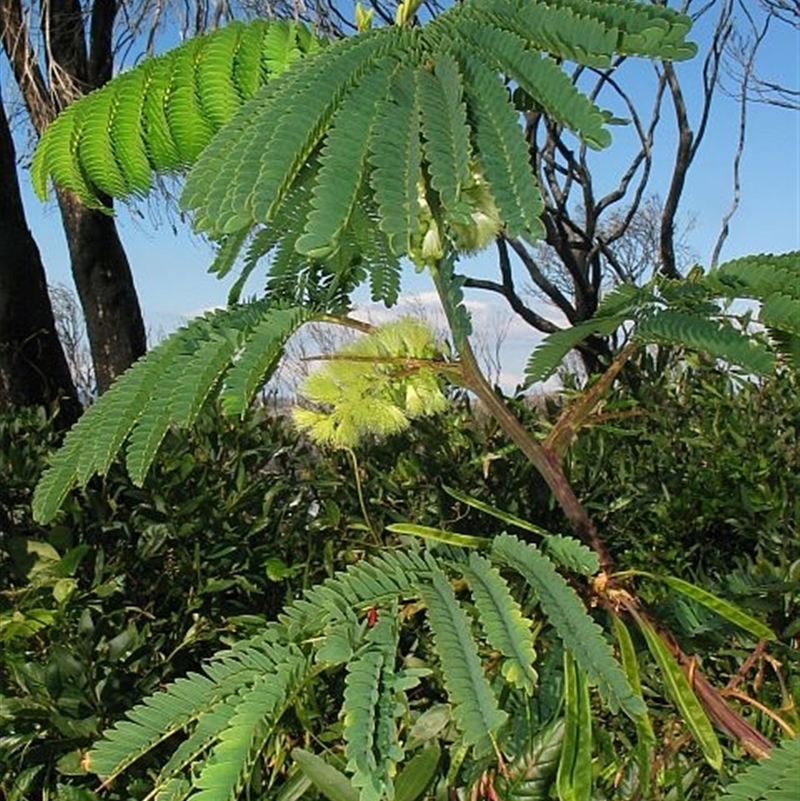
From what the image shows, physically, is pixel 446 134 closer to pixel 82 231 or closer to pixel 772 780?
pixel 772 780

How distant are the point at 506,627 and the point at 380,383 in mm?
292

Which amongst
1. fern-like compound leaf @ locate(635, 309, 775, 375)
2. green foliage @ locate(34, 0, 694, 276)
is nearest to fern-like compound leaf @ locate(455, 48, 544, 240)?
green foliage @ locate(34, 0, 694, 276)

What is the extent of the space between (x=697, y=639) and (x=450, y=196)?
1.49 ft

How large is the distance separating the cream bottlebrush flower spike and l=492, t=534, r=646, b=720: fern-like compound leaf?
0.63 ft

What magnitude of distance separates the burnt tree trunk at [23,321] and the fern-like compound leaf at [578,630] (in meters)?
3.74

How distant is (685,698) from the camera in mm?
723

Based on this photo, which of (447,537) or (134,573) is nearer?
(447,537)

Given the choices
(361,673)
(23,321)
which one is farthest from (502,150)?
(23,321)

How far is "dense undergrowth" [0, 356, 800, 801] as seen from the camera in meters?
1.24

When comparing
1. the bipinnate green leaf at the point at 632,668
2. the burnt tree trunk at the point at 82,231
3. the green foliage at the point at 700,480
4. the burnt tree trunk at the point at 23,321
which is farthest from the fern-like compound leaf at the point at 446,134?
the burnt tree trunk at the point at 82,231

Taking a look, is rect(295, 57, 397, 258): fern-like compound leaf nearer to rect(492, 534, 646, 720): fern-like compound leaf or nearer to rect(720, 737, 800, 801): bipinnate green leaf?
rect(492, 534, 646, 720): fern-like compound leaf

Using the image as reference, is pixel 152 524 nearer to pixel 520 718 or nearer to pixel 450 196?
pixel 520 718

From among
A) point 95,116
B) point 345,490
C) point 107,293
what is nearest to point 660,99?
point 107,293

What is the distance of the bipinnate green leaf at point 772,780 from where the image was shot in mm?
600
